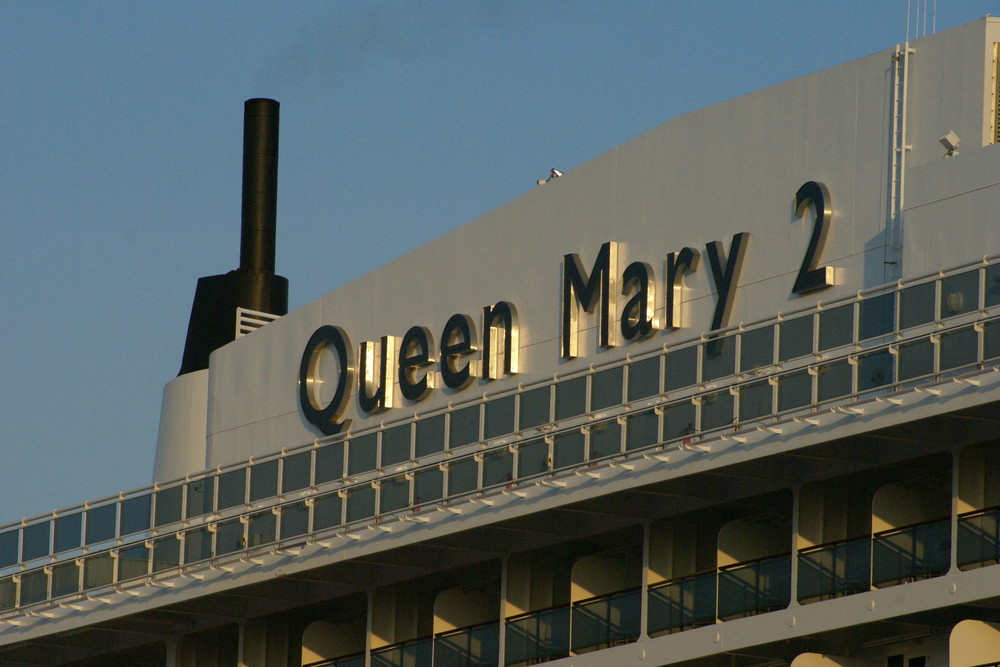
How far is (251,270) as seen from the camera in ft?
165

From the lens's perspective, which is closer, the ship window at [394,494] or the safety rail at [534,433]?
the safety rail at [534,433]

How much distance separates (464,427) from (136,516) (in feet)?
19.9

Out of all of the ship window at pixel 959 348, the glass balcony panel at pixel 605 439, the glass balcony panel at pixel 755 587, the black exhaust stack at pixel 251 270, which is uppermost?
the black exhaust stack at pixel 251 270

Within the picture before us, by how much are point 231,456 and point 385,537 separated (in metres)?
11.0

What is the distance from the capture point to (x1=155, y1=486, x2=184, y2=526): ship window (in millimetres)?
37812

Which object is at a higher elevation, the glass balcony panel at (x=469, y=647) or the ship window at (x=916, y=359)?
the ship window at (x=916, y=359)

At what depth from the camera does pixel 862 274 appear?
1355 inches

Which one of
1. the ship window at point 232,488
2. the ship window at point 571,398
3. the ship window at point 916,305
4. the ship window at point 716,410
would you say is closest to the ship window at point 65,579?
the ship window at point 232,488

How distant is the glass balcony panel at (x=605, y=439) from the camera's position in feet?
106

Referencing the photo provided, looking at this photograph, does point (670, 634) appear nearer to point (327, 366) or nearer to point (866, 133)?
point (866, 133)

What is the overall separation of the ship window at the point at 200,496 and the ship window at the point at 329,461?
2144 mm

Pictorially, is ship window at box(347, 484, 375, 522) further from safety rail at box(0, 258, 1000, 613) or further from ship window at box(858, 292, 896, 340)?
ship window at box(858, 292, 896, 340)

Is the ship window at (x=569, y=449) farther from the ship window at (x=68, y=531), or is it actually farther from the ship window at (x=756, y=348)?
the ship window at (x=68, y=531)

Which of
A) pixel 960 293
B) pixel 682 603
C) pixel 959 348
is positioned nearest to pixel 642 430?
pixel 682 603
